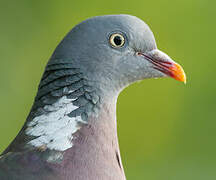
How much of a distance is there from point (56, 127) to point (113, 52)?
498 mm

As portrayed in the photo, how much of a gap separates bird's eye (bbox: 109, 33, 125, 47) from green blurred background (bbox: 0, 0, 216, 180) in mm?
3262

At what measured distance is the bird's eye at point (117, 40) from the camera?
2.73m

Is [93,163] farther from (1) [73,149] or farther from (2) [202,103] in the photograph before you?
(2) [202,103]

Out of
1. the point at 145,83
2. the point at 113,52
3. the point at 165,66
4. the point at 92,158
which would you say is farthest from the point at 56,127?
the point at 145,83

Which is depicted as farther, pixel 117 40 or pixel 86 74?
pixel 117 40

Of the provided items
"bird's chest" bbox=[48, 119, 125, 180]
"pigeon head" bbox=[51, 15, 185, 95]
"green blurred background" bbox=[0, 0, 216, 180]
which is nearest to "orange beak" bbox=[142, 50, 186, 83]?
"pigeon head" bbox=[51, 15, 185, 95]

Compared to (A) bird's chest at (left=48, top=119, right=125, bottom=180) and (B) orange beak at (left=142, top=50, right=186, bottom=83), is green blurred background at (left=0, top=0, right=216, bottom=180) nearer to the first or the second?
(B) orange beak at (left=142, top=50, right=186, bottom=83)

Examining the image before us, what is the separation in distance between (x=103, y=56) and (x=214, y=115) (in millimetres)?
3867

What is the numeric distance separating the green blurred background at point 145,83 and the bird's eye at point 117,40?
10.7ft

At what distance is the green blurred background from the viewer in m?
5.98

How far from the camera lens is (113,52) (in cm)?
275

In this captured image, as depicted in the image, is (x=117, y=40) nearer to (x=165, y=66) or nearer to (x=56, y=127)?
(x=165, y=66)

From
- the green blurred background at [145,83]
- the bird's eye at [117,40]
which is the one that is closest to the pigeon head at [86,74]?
the bird's eye at [117,40]

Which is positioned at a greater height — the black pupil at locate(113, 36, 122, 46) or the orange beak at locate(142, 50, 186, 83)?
the black pupil at locate(113, 36, 122, 46)
